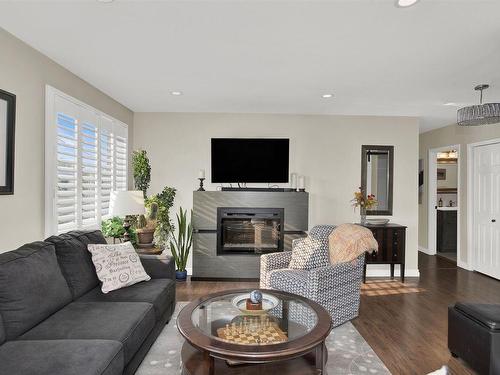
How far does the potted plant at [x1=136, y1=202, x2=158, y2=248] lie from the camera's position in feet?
14.1

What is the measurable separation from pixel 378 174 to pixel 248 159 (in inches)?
84.6

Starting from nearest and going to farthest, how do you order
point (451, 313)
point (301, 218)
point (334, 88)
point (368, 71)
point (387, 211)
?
point (451, 313), point (368, 71), point (334, 88), point (301, 218), point (387, 211)

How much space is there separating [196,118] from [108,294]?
324cm

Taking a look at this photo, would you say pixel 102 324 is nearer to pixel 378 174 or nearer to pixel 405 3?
pixel 405 3

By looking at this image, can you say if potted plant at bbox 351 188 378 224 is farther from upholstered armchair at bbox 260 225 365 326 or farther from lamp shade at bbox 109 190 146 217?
lamp shade at bbox 109 190 146 217

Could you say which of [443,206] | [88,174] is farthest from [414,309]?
[443,206]

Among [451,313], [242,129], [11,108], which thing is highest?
[242,129]

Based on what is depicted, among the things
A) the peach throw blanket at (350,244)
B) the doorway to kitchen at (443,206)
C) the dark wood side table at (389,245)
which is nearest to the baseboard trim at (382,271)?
the dark wood side table at (389,245)

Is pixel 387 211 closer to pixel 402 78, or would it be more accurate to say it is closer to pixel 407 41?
pixel 402 78

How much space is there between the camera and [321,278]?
3100mm

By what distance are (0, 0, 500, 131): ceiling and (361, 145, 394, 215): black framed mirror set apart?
44.5 inches

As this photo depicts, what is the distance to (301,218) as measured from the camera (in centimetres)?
498

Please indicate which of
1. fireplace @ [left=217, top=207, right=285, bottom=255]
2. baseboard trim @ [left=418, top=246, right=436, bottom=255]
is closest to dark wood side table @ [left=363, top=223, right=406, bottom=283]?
fireplace @ [left=217, top=207, right=285, bottom=255]

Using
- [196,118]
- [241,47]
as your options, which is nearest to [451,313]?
[241,47]
